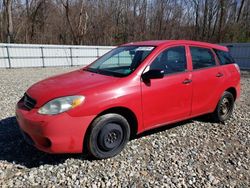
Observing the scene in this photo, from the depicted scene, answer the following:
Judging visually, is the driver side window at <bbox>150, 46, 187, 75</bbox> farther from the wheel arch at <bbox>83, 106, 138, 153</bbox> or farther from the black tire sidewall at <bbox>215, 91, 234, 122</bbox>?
the black tire sidewall at <bbox>215, 91, 234, 122</bbox>

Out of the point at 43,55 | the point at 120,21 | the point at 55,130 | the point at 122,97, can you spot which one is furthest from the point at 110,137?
the point at 120,21

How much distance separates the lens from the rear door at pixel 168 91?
3566mm

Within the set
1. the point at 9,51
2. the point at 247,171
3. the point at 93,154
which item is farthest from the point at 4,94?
the point at 9,51

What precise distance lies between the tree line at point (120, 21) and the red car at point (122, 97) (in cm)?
2158

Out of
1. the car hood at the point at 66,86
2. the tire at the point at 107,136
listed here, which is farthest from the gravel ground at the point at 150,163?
the car hood at the point at 66,86

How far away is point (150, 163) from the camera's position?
10.8ft

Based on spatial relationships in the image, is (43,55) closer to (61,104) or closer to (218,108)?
(218,108)

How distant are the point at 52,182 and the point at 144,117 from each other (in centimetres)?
158

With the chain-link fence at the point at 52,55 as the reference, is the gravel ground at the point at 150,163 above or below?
below

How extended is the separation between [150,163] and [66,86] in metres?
1.63

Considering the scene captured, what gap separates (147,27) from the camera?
3033 centimetres

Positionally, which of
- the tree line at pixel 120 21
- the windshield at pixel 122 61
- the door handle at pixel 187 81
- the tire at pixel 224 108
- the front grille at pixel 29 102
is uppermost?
the tree line at pixel 120 21

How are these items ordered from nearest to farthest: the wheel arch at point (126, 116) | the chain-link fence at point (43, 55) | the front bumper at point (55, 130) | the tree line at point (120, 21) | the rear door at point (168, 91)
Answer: the front bumper at point (55, 130), the wheel arch at point (126, 116), the rear door at point (168, 91), the chain-link fence at point (43, 55), the tree line at point (120, 21)

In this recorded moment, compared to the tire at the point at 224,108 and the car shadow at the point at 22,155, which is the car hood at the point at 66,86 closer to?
the car shadow at the point at 22,155
